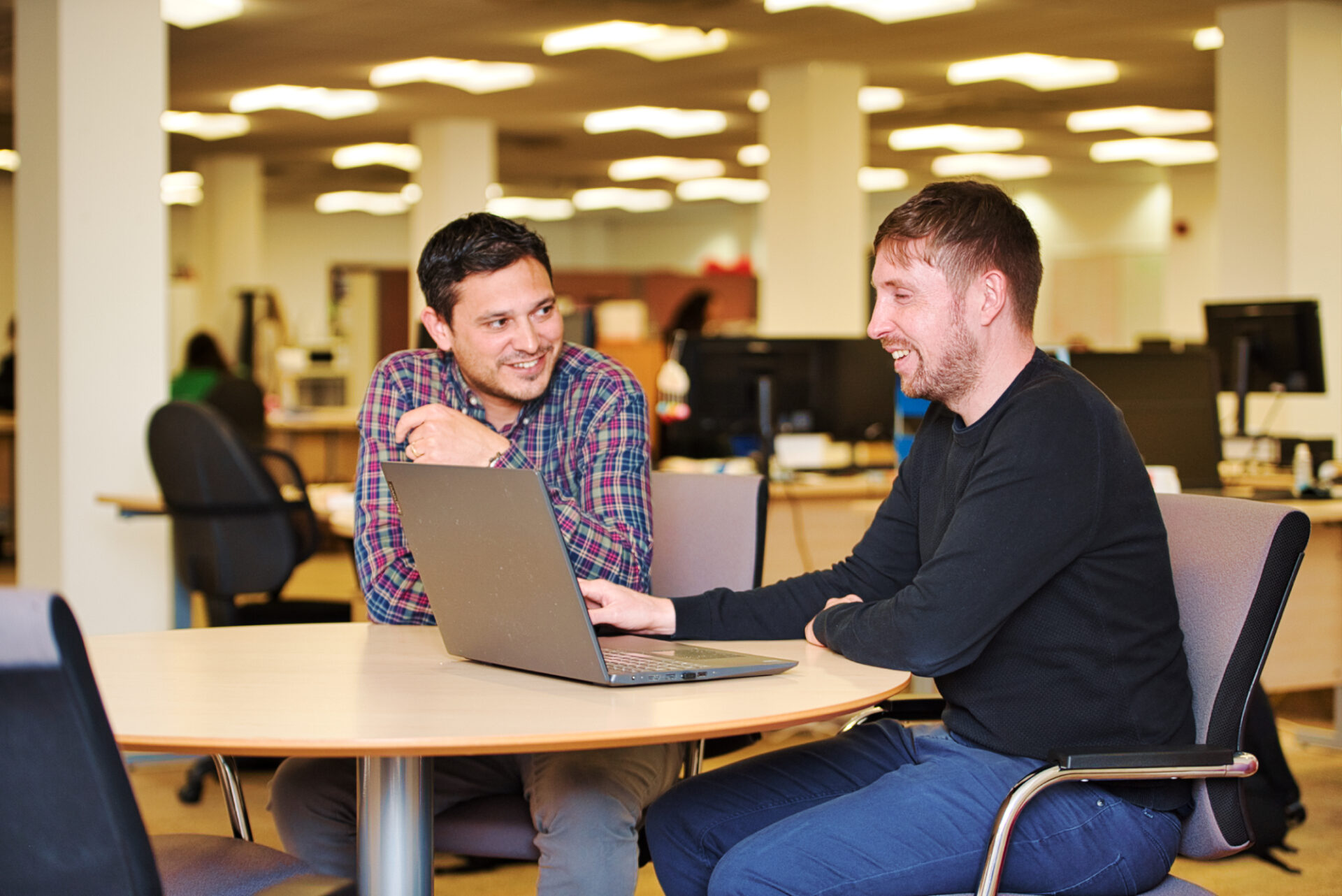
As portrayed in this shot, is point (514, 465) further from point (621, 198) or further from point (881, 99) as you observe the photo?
point (621, 198)

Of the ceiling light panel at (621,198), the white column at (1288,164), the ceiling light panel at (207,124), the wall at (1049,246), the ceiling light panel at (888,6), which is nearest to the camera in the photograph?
the white column at (1288,164)

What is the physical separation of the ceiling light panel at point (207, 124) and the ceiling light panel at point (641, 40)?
3482mm

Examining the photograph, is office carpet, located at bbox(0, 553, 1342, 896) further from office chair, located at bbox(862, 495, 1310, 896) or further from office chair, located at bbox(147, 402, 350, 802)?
office chair, located at bbox(862, 495, 1310, 896)

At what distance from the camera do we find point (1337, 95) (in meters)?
6.80

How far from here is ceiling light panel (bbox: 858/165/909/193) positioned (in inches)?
520

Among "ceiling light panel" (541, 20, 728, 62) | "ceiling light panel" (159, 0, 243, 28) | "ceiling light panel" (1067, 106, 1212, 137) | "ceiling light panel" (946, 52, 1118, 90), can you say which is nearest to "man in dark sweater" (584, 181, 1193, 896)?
"ceiling light panel" (541, 20, 728, 62)

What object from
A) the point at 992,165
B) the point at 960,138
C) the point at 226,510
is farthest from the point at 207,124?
the point at 226,510

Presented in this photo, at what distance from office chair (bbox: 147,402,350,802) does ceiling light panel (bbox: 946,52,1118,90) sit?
6119 mm

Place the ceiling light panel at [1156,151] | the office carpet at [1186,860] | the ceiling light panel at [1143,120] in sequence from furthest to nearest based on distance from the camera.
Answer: the ceiling light panel at [1156,151] < the ceiling light panel at [1143,120] < the office carpet at [1186,860]

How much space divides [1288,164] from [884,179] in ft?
23.6

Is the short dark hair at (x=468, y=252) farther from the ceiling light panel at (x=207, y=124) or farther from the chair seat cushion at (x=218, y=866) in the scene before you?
the ceiling light panel at (x=207, y=124)

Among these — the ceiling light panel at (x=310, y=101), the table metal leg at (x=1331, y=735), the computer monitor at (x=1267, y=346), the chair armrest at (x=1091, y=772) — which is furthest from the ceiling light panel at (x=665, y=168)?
the chair armrest at (x=1091, y=772)

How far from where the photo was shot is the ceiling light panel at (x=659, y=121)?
10.1m

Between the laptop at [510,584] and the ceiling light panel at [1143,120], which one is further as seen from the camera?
the ceiling light panel at [1143,120]
